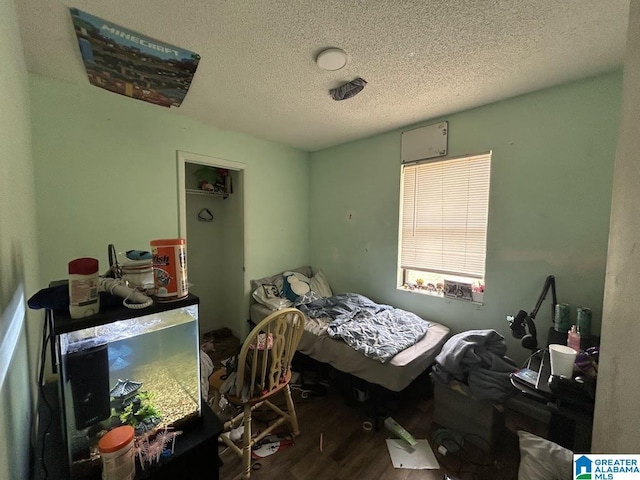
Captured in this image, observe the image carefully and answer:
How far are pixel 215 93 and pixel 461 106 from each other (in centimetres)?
202

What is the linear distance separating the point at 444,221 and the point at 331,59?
1.69 metres

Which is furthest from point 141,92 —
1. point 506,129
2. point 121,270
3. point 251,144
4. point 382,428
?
point 382,428

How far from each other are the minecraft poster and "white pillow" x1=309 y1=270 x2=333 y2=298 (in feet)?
7.73

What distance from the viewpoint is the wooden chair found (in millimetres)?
1358

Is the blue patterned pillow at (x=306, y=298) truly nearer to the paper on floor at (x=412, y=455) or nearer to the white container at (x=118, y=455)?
the paper on floor at (x=412, y=455)

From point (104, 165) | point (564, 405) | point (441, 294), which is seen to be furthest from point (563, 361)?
point (104, 165)

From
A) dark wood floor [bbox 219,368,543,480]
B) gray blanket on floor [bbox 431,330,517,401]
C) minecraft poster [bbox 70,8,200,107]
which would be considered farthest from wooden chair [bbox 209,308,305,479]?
minecraft poster [bbox 70,8,200,107]

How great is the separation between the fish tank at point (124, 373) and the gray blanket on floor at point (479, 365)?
1.53m

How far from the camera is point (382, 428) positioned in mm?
1720

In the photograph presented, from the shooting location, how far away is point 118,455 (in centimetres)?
66

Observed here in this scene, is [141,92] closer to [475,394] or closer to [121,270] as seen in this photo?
[121,270]

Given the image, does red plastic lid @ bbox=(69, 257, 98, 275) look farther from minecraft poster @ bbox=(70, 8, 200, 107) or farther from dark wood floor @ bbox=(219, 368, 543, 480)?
dark wood floor @ bbox=(219, 368, 543, 480)

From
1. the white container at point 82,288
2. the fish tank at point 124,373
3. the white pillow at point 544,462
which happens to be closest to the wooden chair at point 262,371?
the fish tank at point 124,373

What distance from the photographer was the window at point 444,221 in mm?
2123
